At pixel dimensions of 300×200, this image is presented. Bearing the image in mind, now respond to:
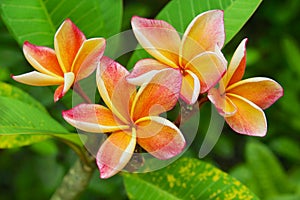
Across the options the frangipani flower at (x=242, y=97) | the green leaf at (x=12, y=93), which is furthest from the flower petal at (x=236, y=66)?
the green leaf at (x=12, y=93)

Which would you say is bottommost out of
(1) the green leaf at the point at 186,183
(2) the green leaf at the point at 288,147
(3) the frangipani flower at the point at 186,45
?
(2) the green leaf at the point at 288,147

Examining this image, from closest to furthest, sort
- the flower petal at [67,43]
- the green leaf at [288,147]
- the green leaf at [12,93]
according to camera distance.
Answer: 1. the flower petal at [67,43]
2. the green leaf at [12,93]
3. the green leaf at [288,147]

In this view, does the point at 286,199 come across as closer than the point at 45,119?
No

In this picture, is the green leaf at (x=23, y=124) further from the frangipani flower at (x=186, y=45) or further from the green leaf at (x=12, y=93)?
the frangipani flower at (x=186, y=45)

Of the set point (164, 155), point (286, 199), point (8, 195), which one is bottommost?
point (8, 195)

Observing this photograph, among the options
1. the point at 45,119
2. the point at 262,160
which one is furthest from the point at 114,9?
the point at 262,160

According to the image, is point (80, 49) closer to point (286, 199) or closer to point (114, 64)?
point (114, 64)

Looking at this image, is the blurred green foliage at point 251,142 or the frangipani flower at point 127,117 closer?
the frangipani flower at point 127,117
